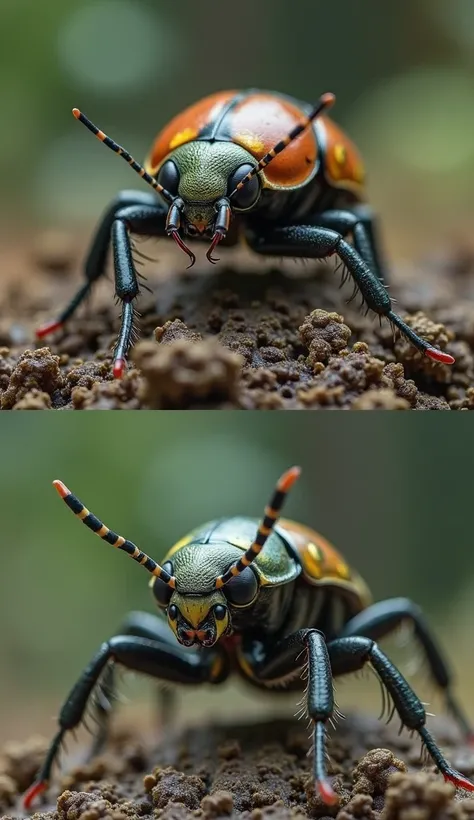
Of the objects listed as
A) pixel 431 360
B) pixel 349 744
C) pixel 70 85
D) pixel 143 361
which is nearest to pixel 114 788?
pixel 349 744

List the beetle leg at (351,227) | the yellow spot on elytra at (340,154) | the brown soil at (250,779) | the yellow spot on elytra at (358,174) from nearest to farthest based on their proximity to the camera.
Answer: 1. the brown soil at (250,779)
2. the beetle leg at (351,227)
3. the yellow spot on elytra at (340,154)
4. the yellow spot on elytra at (358,174)

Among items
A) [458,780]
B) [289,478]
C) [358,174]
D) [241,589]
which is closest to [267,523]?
[289,478]

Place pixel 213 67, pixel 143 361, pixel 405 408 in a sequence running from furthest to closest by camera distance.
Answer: pixel 213 67
pixel 405 408
pixel 143 361

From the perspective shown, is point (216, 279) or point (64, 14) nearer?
point (216, 279)

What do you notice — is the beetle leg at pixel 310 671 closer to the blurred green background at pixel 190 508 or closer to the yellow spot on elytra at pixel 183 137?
the blurred green background at pixel 190 508

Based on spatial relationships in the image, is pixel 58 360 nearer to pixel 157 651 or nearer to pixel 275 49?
pixel 157 651


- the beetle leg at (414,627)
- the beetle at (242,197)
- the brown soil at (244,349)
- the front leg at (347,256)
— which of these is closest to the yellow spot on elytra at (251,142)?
the beetle at (242,197)

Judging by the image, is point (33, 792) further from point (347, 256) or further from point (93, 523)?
point (347, 256)

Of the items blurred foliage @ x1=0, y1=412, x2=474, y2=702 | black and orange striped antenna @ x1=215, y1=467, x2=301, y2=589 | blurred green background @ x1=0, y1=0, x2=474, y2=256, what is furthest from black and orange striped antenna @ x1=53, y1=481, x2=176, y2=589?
blurred green background @ x1=0, y1=0, x2=474, y2=256
